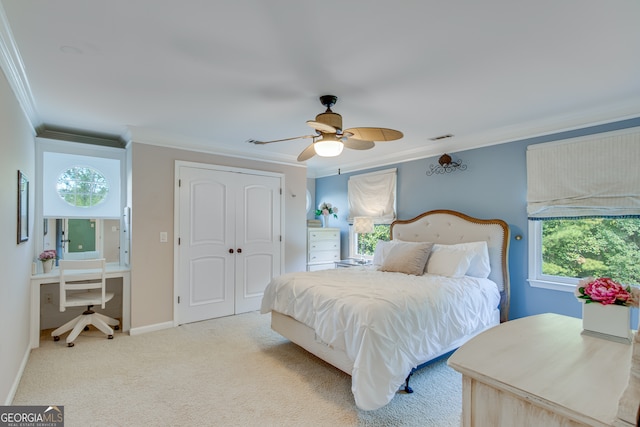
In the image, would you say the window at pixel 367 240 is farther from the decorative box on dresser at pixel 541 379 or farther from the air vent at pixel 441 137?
the decorative box on dresser at pixel 541 379

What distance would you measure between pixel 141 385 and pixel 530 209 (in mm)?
4040

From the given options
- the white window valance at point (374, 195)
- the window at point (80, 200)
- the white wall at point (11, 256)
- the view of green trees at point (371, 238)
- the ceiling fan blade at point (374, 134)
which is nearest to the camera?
the white wall at point (11, 256)

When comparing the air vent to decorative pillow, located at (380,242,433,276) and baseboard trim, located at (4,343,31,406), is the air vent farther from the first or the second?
baseboard trim, located at (4,343,31,406)

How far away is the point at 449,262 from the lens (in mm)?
3365

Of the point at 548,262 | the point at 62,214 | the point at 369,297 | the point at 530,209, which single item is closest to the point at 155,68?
the point at 369,297

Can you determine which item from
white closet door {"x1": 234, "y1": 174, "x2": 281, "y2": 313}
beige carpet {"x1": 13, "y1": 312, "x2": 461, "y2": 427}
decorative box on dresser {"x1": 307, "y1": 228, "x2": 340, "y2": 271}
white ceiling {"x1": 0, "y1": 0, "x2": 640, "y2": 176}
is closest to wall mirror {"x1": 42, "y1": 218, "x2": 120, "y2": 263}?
beige carpet {"x1": 13, "y1": 312, "x2": 461, "y2": 427}

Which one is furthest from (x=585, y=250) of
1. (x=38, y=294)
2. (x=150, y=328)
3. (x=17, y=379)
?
(x=38, y=294)

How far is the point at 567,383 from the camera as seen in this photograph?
1.02 meters

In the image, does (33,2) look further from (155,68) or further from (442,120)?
(442,120)

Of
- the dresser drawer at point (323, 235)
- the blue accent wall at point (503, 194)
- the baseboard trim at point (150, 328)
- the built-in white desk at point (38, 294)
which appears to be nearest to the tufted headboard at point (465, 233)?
→ the blue accent wall at point (503, 194)

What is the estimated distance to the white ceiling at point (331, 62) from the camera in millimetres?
1600

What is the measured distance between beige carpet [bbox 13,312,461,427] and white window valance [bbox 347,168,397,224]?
→ 248cm

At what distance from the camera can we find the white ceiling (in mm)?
1600

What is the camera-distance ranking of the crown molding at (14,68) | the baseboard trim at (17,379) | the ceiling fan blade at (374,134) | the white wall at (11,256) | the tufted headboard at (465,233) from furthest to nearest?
the tufted headboard at (465,233), the ceiling fan blade at (374,134), the baseboard trim at (17,379), the white wall at (11,256), the crown molding at (14,68)
